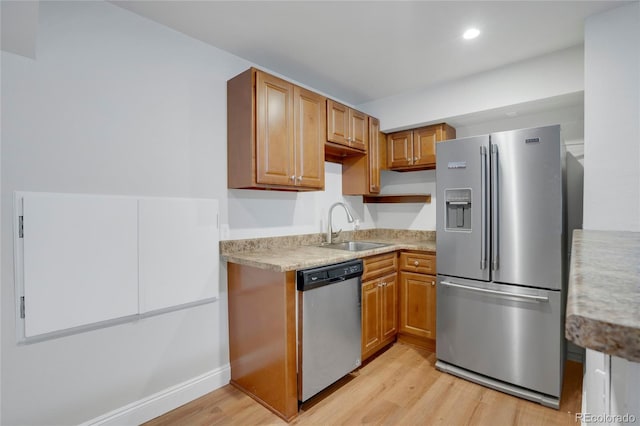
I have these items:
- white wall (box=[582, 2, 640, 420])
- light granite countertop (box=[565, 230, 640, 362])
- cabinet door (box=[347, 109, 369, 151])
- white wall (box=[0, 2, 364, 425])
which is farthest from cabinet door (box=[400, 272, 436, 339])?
light granite countertop (box=[565, 230, 640, 362])

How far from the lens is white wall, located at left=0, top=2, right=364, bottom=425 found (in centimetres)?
153

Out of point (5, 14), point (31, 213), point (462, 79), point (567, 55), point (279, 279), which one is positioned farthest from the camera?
point (462, 79)

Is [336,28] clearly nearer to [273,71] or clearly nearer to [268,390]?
[273,71]

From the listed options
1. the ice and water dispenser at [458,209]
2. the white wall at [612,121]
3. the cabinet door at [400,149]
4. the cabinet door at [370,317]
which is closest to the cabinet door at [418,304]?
the cabinet door at [370,317]

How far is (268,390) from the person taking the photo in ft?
6.55

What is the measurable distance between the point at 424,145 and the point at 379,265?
1422 mm

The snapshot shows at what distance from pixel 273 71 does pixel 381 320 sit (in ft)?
7.80

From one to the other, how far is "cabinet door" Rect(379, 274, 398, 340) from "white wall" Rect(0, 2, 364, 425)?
52.1 inches

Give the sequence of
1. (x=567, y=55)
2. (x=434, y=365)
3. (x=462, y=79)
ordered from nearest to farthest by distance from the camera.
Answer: (x=567, y=55)
(x=434, y=365)
(x=462, y=79)

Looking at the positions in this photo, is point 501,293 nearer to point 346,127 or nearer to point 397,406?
point 397,406

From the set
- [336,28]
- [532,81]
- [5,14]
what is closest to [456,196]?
[532,81]

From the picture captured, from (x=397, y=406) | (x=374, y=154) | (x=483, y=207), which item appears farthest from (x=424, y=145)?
(x=397, y=406)

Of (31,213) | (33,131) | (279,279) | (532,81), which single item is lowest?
(279,279)

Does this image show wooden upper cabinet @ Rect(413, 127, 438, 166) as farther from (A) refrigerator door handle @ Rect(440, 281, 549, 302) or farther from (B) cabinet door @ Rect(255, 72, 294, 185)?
(B) cabinet door @ Rect(255, 72, 294, 185)
